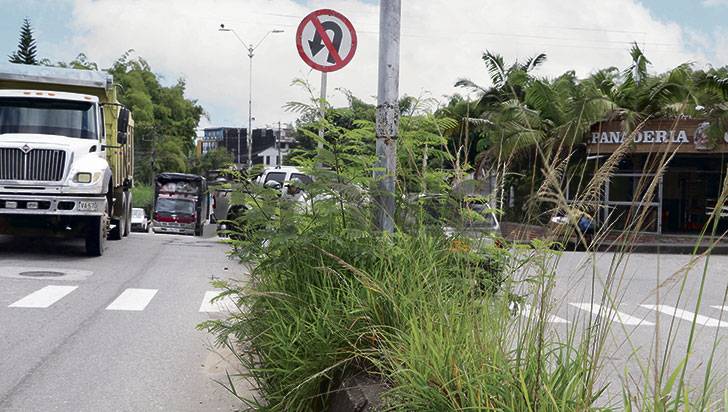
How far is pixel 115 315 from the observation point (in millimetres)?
10461

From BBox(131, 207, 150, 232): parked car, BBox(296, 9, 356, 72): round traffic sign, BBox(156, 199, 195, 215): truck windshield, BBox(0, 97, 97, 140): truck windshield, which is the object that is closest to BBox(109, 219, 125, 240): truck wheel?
BBox(0, 97, 97, 140): truck windshield

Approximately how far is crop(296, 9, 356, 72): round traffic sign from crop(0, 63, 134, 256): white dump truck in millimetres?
Answer: 7527

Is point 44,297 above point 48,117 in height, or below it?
below

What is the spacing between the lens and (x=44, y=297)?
1166 cm

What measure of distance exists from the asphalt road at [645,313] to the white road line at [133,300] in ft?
16.5

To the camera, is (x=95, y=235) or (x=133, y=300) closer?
(x=133, y=300)

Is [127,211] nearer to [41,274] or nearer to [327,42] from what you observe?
[41,274]

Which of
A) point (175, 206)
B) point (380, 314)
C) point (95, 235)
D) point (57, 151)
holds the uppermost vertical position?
point (57, 151)

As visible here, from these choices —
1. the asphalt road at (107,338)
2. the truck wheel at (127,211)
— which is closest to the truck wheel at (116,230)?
the truck wheel at (127,211)

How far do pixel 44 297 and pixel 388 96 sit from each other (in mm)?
7142

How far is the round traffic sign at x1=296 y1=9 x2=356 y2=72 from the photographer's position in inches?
374

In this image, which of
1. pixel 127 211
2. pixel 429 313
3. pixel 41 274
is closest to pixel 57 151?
pixel 41 274

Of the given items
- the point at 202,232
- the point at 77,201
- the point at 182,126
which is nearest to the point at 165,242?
the point at 77,201

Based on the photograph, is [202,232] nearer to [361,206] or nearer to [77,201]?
[77,201]
